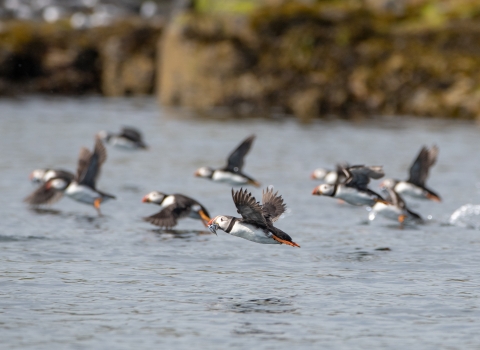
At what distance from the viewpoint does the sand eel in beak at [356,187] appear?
17.3m

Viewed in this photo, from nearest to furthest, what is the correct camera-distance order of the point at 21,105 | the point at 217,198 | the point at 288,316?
the point at 288,316 → the point at 217,198 → the point at 21,105

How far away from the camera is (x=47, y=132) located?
124ft

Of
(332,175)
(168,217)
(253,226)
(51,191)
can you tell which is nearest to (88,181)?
(51,191)

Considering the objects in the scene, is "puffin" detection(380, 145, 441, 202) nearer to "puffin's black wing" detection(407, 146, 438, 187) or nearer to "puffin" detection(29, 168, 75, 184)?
"puffin's black wing" detection(407, 146, 438, 187)

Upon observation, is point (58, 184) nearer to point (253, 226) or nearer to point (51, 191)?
point (51, 191)

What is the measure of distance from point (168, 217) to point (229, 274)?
382 cm

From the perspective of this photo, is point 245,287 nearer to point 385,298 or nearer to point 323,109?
point 385,298

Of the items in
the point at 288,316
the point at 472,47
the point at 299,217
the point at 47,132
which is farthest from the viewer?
the point at 472,47

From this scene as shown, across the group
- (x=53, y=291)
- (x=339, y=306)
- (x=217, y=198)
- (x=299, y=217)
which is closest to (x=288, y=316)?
(x=339, y=306)

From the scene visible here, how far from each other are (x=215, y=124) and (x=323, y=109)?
7205 millimetres

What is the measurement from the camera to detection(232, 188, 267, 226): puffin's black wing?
12.2m

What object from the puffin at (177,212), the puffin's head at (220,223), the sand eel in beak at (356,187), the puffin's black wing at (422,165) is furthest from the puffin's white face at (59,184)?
the puffin's black wing at (422,165)

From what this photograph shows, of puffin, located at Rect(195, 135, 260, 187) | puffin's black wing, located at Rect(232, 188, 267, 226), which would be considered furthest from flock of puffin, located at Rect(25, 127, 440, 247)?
puffin's black wing, located at Rect(232, 188, 267, 226)

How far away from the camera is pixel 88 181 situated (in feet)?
62.4
